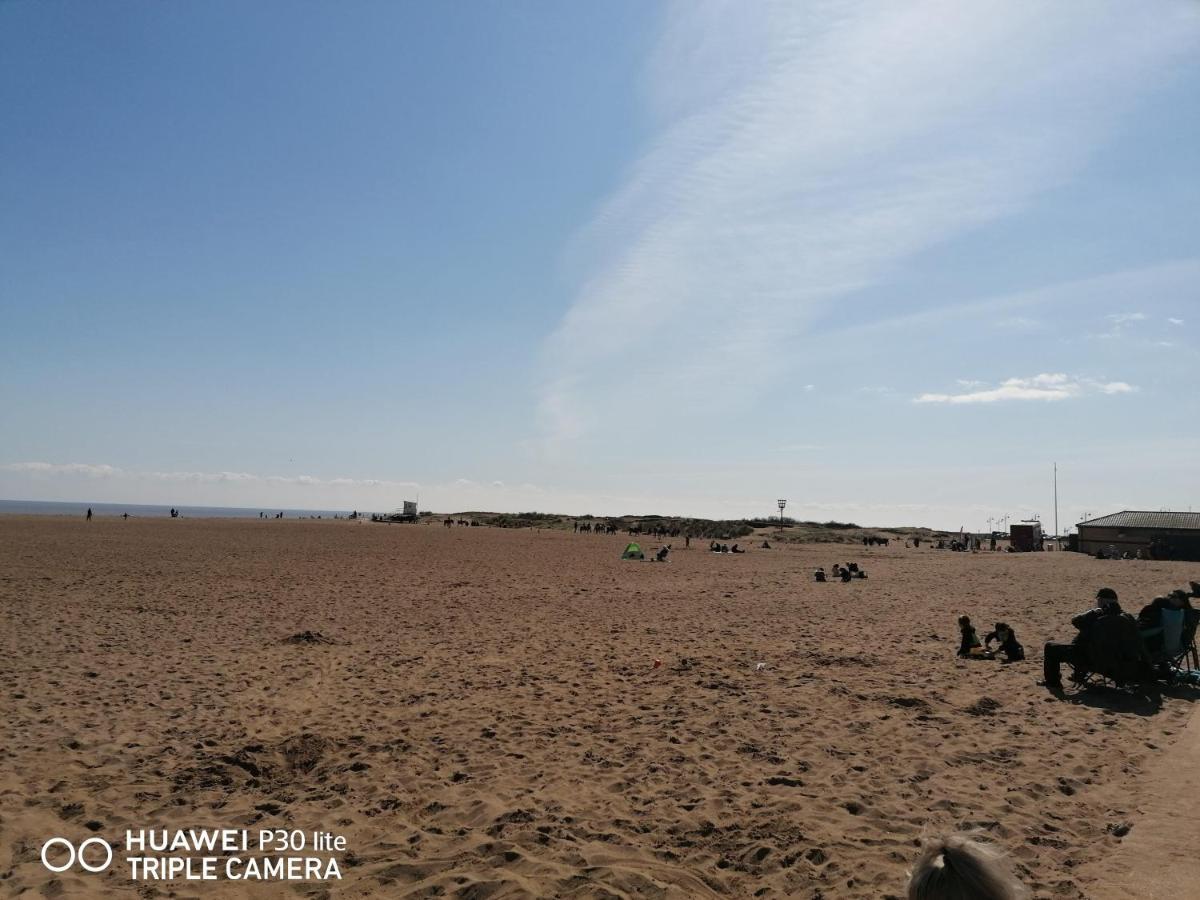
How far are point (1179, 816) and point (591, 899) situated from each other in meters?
4.84

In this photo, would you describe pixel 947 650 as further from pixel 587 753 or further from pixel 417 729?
pixel 417 729

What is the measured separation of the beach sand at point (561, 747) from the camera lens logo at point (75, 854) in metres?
0.12

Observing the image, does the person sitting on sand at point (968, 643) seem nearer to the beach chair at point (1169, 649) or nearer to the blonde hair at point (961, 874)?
the beach chair at point (1169, 649)

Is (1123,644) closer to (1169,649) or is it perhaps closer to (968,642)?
(1169,649)

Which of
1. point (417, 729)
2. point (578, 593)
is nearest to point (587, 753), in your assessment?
point (417, 729)

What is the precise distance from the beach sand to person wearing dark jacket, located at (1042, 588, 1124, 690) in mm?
375

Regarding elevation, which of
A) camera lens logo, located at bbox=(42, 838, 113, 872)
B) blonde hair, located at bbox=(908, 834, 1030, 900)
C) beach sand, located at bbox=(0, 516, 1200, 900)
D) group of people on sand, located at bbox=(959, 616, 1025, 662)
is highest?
blonde hair, located at bbox=(908, 834, 1030, 900)

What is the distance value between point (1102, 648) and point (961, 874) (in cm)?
994

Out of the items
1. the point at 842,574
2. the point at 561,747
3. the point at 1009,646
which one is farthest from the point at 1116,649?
the point at 842,574

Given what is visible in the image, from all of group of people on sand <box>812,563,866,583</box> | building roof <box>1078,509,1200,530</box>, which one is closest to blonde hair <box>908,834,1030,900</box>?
group of people on sand <box>812,563,866,583</box>

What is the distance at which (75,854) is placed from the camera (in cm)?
562

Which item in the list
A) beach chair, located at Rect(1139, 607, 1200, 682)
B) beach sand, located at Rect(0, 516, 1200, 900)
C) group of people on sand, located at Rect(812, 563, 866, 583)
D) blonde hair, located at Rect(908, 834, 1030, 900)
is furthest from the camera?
group of people on sand, located at Rect(812, 563, 866, 583)

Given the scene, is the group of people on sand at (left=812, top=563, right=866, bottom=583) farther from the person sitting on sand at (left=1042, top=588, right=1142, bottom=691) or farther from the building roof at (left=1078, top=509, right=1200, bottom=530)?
the building roof at (left=1078, top=509, right=1200, bottom=530)

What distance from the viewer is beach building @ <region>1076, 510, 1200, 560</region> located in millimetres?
46688
